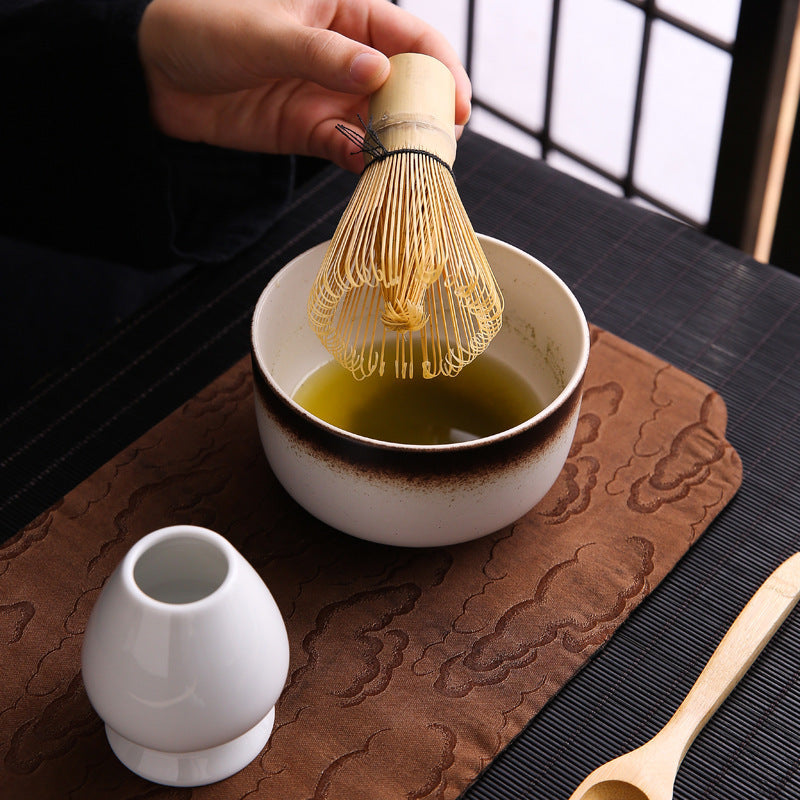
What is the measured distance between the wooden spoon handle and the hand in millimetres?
338

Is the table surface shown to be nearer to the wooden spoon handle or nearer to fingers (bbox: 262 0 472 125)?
the wooden spoon handle

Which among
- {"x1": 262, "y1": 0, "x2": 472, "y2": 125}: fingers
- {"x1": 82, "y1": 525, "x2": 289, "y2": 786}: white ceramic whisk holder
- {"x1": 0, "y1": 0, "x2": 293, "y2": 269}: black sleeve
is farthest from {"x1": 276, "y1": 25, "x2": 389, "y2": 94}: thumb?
{"x1": 82, "y1": 525, "x2": 289, "y2": 786}: white ceramic whisk holder

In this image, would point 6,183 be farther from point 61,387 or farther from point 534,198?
point 534,198

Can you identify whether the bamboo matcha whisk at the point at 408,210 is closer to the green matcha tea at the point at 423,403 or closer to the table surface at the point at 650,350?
the green matcha tea at the point at 423,403

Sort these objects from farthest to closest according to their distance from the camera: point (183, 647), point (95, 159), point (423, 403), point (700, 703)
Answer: point (95, 159) < point (423, 403) < point (700, 703) < point (183, 647)

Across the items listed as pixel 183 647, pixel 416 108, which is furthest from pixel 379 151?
pixel 183 647

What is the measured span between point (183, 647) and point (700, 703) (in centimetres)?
26

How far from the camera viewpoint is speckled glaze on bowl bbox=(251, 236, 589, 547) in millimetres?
500

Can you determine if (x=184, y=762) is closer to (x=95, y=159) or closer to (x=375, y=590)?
(x=375, y=590)

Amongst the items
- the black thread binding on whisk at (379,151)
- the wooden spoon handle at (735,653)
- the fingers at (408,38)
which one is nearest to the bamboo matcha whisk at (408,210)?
the black thread binding on whisk at (379,151)

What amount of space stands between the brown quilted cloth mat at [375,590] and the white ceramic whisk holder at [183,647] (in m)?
0.06

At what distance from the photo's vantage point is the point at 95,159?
0.74 metres

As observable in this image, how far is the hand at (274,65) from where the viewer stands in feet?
2.00

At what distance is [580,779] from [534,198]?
46 cm
